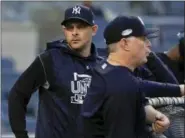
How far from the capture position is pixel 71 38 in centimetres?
366

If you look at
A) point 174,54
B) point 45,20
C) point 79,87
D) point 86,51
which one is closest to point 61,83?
point 79,87

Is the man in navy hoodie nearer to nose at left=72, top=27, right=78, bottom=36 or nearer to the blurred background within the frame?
nose at left=72, top=27, right=78, bottom=36

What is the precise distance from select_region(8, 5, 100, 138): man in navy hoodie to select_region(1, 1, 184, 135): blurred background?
3.04 meters

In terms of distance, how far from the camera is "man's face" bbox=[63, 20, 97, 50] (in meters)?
3.65

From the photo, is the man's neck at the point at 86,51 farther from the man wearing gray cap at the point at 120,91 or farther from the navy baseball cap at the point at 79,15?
the man wearing gray cap at the point at 120,91

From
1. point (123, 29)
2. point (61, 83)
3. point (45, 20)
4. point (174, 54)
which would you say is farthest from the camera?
point (45, 20)

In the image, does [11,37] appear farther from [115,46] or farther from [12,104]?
[115,46]

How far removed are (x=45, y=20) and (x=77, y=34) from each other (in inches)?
206

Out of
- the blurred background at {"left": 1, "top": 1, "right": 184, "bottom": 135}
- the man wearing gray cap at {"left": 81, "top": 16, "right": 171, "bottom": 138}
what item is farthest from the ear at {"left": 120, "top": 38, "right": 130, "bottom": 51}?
the blurred background at {"left": 1, "top": 1, "right": 184, "bottom": 135}

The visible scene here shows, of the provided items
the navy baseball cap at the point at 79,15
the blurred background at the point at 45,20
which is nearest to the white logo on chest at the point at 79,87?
the navy baseball cap at the point at 79,15

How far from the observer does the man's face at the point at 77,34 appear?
3648 mm

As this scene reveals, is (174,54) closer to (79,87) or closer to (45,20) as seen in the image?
(79,87)

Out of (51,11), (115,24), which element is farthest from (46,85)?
(51,11)

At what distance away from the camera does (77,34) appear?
363 centimetres
